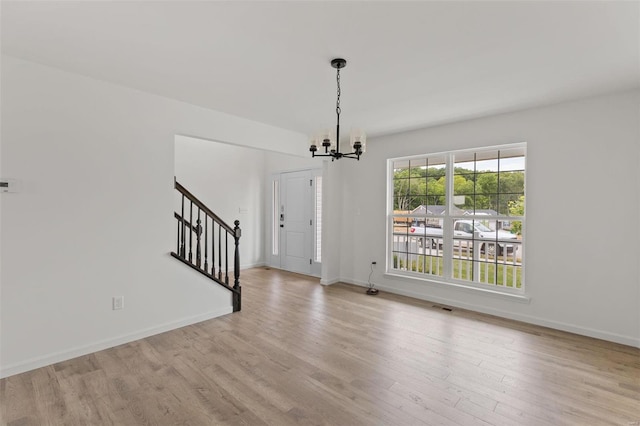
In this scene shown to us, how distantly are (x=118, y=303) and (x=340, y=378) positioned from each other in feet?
7.33

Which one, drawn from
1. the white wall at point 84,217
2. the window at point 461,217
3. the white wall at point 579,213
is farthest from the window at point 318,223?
the white wall at point 84,217

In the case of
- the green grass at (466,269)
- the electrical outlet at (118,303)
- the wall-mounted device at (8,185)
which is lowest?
the electrical outlet at (118,303)

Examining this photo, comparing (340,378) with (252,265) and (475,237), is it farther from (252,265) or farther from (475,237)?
(252,265)

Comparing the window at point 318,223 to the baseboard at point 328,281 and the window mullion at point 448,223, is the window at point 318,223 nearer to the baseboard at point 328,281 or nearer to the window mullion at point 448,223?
the baseboard at point 328,281

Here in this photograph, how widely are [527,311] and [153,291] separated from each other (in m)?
4.25

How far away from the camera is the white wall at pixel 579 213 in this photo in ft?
9.91

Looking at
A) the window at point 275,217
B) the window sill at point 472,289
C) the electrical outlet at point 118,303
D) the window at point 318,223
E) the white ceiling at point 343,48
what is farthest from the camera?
the window at point 275,217

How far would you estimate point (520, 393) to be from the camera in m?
2.21

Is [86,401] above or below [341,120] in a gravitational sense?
below

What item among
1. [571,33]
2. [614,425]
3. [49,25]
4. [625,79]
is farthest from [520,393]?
[49,25]

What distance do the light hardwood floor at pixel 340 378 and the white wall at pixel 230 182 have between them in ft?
9.93

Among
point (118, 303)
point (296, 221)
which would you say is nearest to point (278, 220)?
point (296, 221)

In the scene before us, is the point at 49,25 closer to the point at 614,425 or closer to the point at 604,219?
the point at 614,425

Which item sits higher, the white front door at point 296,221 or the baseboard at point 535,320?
the white front door at point 296,221
